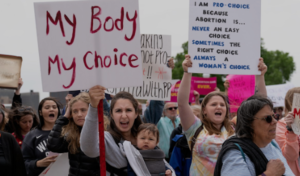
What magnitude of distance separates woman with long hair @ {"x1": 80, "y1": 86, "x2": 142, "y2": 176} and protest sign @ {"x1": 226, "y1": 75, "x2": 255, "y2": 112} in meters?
4.40

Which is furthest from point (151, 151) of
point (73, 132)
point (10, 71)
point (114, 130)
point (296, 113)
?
point (10, 71)

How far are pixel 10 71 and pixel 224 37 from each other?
9.72ft

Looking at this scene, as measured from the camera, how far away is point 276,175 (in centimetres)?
242

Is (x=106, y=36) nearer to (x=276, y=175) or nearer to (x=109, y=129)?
(x=109, y=129)

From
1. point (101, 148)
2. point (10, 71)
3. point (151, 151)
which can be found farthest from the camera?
point (10, 71)

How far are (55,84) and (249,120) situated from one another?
5.02 feet

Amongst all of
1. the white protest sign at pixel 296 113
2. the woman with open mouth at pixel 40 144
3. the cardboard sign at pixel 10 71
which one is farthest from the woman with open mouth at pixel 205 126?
the cardboard sign at pixel 10 71

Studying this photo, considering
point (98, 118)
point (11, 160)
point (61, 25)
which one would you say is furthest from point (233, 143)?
point (11, 160)

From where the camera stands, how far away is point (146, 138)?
10.5 feet

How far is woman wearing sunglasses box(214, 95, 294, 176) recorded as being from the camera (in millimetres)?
2412

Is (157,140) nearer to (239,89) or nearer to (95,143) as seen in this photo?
(95,143)

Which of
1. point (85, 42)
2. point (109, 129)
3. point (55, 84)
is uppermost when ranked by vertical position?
point (85, 42)

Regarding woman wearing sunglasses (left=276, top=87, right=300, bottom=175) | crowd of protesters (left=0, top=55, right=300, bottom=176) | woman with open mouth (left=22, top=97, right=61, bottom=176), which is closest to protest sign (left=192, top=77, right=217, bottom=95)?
crowd of protesters (left=0, top=55, right=300, bottom=176)

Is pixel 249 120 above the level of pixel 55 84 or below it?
below
